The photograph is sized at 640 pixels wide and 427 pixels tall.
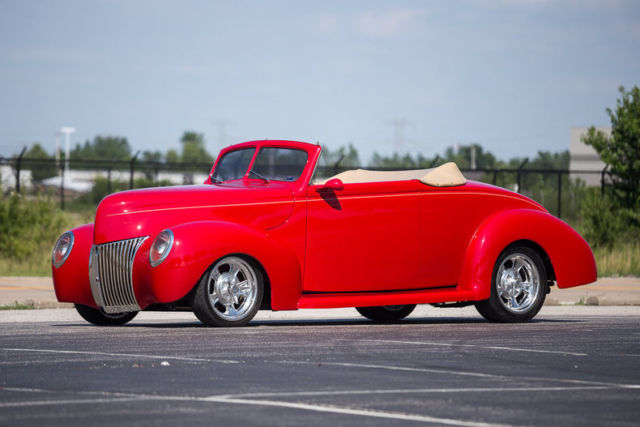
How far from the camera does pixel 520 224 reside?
12.9 meters

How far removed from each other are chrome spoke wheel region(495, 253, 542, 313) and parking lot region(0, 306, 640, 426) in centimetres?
43

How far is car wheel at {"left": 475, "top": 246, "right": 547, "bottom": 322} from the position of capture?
1280cm

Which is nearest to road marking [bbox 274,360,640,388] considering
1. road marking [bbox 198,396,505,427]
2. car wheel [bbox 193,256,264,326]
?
road marking [bbox 198,396,505,427]

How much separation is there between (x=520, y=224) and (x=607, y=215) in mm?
14241

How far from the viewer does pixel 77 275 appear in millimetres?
12055

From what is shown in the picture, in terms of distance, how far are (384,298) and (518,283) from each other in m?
1.77

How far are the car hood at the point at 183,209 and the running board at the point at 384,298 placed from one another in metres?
0.93

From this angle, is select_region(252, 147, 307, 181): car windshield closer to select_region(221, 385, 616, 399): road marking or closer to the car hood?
the car hood

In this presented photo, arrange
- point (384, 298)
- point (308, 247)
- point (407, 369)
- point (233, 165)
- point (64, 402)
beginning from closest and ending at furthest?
point (64, 402)
point (407, 369)
point (308, 247)
point (384, 298)
point (233, 165)

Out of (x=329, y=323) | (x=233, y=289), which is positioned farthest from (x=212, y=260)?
(x=329, y=323)

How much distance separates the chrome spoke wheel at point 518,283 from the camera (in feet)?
42.3

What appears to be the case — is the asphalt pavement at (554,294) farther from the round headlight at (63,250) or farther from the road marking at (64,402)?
the road marking at (64,402)

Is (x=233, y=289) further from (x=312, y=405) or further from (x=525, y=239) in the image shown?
(x=312, y=405)

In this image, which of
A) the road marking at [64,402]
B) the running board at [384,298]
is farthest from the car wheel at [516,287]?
the road marking at [64,402]
